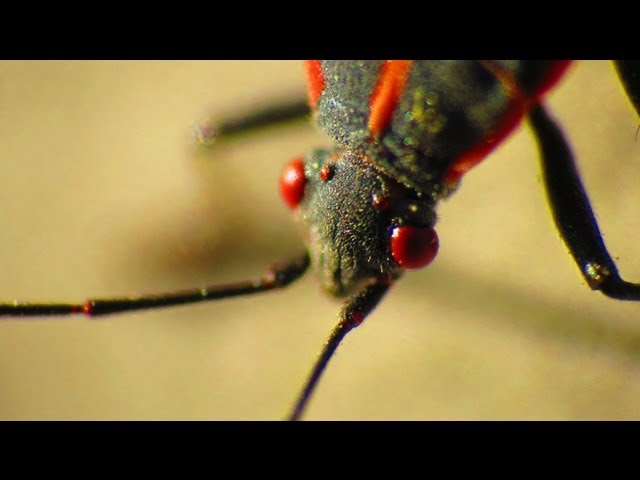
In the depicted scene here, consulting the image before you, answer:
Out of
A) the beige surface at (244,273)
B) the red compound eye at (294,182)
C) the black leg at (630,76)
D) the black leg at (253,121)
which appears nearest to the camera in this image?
the black leg at (630,76)

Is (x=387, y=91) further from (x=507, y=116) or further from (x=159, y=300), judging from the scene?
(x=159, y=300)

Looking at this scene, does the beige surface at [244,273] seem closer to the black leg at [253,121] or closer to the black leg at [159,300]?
the black leg at [253,121]

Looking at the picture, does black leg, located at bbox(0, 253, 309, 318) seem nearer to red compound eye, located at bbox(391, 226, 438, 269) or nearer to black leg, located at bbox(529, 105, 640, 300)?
red compound eye, located at bbox(391, 226, 438, 269)

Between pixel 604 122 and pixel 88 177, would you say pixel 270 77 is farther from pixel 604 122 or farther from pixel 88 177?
pixel 604 122

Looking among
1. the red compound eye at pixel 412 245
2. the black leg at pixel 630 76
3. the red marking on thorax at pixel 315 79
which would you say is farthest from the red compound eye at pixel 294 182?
the black leg at pixel 630 76

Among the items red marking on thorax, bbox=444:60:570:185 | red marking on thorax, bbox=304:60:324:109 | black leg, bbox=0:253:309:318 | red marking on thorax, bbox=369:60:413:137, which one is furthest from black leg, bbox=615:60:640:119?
black leg, bbox=0:253:309:318
